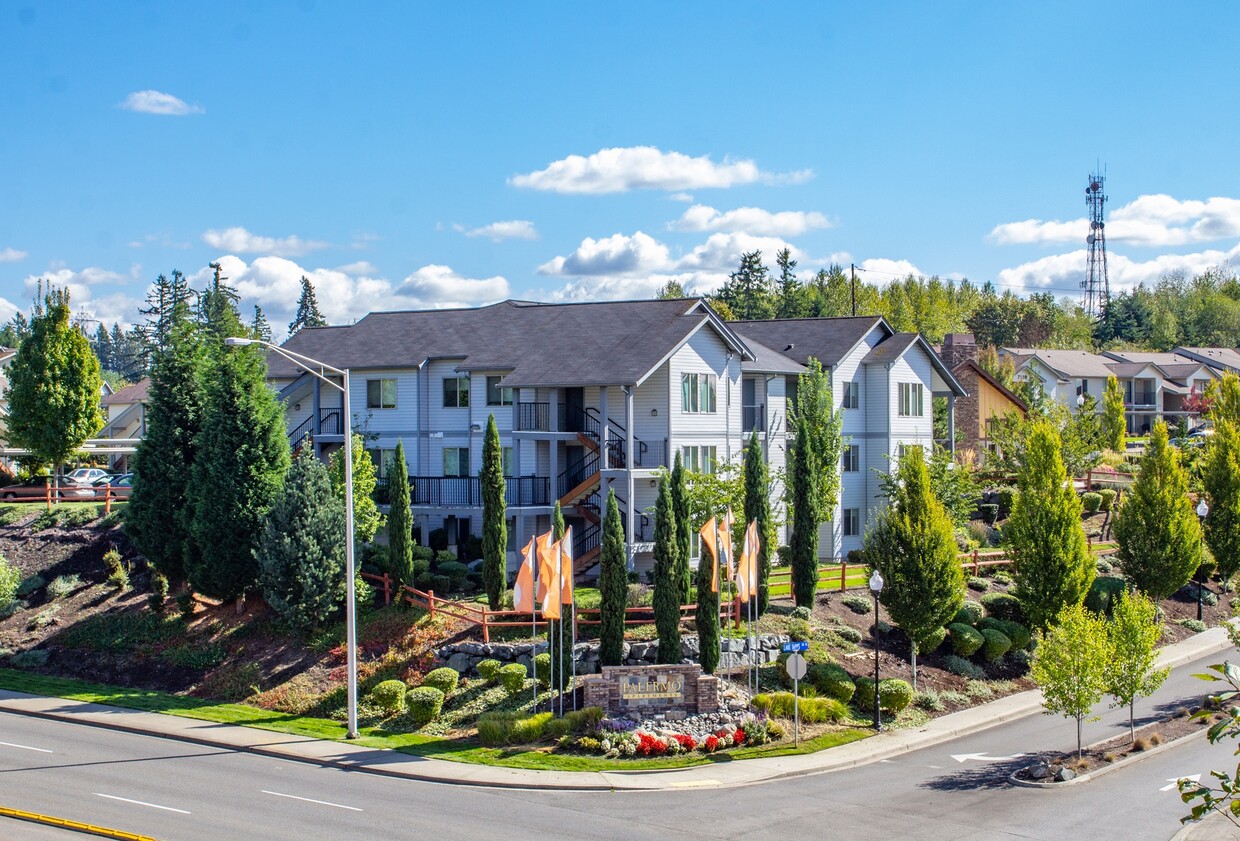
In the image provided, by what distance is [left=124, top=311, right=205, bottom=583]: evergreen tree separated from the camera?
38.4 meters

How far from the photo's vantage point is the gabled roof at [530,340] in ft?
140

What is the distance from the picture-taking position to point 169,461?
38.8m

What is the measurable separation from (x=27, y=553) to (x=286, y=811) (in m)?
26.5

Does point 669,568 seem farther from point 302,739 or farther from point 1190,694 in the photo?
point 1190,694

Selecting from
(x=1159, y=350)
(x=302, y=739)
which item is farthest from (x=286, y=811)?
(x=1159, y=350)

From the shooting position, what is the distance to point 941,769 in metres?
27.8

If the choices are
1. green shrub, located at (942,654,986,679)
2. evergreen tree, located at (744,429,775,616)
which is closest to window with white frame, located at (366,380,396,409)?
evergreen tree, located at (744,429,775,616)

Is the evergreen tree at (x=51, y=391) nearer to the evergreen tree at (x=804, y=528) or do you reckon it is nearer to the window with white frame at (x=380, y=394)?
the window with white frame at (x=380, y=394)

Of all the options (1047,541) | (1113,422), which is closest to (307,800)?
(1047,541)

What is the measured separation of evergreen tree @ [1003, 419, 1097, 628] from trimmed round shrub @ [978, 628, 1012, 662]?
151 cm

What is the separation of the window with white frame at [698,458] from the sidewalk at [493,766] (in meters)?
13.8

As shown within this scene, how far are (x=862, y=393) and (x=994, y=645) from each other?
17311 millimetres

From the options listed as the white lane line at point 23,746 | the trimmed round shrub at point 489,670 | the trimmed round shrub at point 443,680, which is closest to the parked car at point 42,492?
the white lane line at point 23,746

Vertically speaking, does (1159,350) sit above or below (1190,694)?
above
